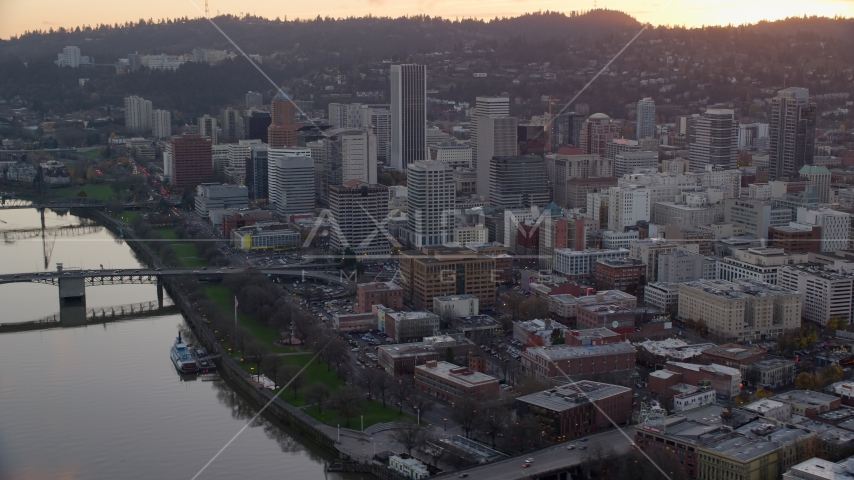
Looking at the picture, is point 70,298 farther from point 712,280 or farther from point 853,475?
point 853,475

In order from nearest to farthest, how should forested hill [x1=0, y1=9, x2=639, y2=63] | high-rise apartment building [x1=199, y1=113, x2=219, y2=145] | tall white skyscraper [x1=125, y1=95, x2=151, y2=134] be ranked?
high-rise apartment building [x1=199, y1=113, x2=219, y2=145]
tall white skyscraper [x1=125, y1=95, x2=151, y2=134]
forested hill [x1=0, y1=9, x2=639, y2=63]

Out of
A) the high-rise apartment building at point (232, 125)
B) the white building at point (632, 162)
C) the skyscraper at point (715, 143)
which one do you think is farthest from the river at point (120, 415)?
the high-rise apartment building at point (232, 125)

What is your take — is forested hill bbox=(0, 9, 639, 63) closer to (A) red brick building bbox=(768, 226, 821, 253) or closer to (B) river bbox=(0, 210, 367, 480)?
(A) red brick building bbox=(768, 226, 821, 253)

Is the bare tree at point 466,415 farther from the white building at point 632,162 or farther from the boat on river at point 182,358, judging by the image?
the white building at point 632,162

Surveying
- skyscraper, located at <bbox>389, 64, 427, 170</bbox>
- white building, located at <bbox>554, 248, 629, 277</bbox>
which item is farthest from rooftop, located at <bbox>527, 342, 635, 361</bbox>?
skyscraper, located at <bbox>389, 64, 427, 170</bbox>

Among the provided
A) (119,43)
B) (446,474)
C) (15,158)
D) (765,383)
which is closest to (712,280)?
(765,383)

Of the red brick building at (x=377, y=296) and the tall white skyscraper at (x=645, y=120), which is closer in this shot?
the red brick building at (x=377, y=296)

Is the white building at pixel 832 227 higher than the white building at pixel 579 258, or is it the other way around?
the white building at pixel 832 227
